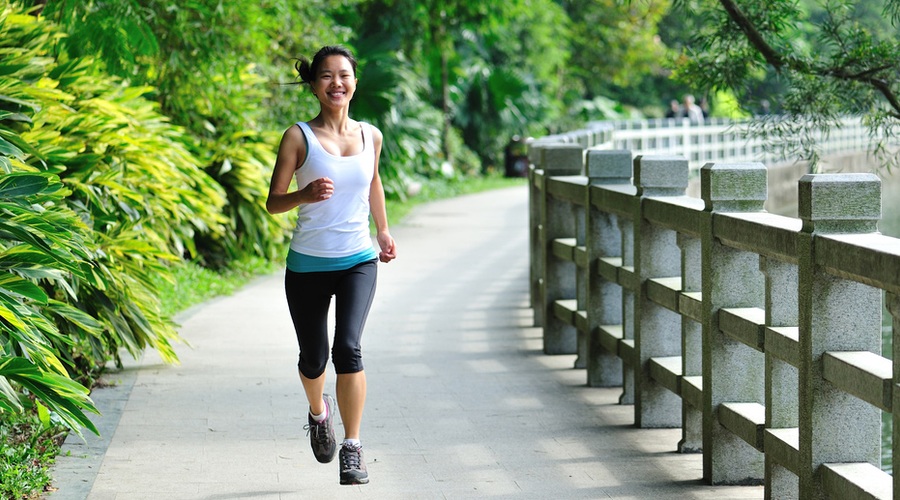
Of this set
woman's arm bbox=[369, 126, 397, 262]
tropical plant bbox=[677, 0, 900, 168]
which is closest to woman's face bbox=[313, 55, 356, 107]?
woman's arm bbox=[369, 126, 397, 262]

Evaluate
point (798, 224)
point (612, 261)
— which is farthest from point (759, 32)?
point (798, 224)

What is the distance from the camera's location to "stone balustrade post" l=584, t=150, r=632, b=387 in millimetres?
7688

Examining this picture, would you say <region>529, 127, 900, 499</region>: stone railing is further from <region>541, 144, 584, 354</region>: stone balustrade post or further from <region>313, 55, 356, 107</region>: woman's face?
<region>313, 55, 356, 107</region>: woman's face

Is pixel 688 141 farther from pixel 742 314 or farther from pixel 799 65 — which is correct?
pixel 742 314

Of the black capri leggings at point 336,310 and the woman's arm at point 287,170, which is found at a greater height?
the woman's arm at point 287,170

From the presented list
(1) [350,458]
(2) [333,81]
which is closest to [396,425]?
(1) [350,458]

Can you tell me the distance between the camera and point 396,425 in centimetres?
682

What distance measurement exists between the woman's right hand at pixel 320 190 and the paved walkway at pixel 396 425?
1292 millimetres

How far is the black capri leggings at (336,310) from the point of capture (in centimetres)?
543

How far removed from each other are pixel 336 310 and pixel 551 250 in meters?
3.82

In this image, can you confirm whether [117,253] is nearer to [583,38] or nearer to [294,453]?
[294,453]

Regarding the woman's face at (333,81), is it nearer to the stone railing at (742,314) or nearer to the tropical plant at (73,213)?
the tropical plant at (73,213)

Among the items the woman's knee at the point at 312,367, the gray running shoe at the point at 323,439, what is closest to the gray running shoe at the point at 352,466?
the gray running shoe at the point at 323,439

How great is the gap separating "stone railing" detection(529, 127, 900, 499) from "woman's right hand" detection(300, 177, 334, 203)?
158 cm
